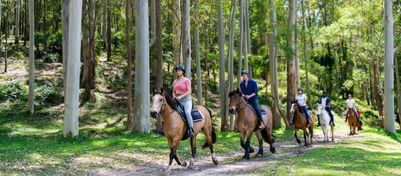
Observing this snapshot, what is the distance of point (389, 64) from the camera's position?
76.3 feet

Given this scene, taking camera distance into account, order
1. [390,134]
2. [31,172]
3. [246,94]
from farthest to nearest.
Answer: [390,134], [246,94], [31,172]

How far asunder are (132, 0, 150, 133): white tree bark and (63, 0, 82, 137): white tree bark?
394 centimetres

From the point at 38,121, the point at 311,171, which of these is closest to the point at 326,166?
the point at 311,171

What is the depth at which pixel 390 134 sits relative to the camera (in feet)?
75.0

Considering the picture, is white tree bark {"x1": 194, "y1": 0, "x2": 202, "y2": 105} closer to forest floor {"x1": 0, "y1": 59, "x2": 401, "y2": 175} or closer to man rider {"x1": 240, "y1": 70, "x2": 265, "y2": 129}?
forest floor {"x1": 0, "y1": 59, "x2": 401, "y2": 175}

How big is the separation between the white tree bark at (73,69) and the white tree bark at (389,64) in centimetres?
2126

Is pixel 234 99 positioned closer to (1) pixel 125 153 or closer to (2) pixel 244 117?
(2) pixel 244 117

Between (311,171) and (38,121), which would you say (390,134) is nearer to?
(311,171)

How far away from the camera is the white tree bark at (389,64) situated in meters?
23.2

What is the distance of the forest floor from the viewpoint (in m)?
8.55

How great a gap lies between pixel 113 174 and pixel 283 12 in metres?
23.2

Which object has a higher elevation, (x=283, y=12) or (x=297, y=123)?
(x=283, y=12)

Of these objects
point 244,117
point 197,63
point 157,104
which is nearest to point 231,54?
point 197,63

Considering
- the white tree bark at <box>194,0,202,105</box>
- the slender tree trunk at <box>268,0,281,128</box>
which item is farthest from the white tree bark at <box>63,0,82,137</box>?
the slender tree trunk at <box>268,0,281,128</box>
